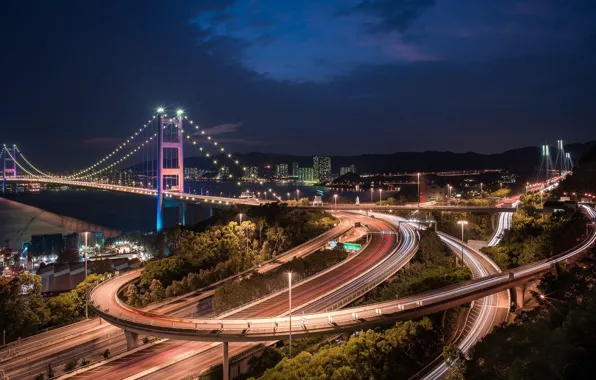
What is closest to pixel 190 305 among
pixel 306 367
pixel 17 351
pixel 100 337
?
pixel 100 337

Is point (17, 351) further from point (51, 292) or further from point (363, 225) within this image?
point (363, 225)

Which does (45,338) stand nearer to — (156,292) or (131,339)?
→ (156,292)

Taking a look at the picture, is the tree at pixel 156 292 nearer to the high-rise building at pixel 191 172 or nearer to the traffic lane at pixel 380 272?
the traffic lane at pixel 380 272

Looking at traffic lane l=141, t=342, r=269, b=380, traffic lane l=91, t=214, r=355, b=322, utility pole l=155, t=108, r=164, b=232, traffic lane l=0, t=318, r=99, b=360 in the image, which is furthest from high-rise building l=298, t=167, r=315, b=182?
traffic lane l=141, t=342, r=269, b=380

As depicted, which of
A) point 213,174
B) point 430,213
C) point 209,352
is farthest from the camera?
point 213,174

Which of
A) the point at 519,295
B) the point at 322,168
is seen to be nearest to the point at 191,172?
the point at 322,168

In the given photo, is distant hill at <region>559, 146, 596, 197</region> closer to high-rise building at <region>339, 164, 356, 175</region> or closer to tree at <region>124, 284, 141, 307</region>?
tree at <region>124, 284, 141, 307</region>

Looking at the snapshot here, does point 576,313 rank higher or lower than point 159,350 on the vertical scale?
higher
